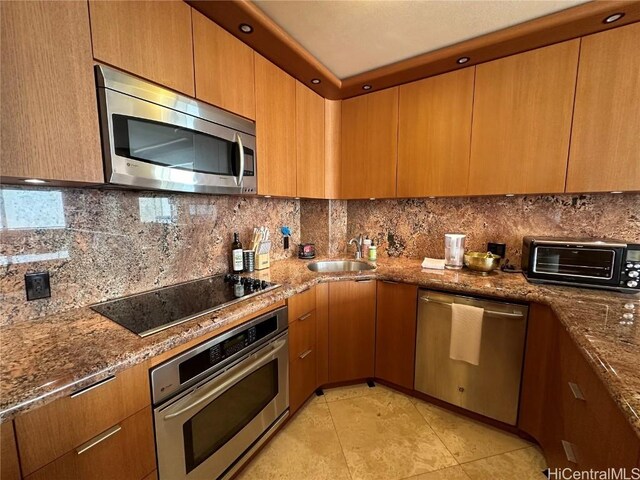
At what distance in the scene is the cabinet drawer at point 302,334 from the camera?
1.62 m

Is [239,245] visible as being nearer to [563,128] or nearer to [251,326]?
[251,326]

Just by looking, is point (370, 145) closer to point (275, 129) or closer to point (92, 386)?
point (275, 129)

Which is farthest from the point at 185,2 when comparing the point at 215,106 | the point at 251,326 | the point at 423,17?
the point at 251,326

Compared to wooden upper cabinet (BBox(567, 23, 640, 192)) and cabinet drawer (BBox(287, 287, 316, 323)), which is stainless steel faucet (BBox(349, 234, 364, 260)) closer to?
cabinet drawer (BBox(287, 287, 316, 323))

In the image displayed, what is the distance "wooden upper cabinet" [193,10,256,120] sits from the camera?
1275 mm

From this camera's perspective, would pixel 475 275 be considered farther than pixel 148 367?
Yes

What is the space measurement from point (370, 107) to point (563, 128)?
4.03 feet

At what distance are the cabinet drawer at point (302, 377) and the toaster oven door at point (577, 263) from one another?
4.85 feet

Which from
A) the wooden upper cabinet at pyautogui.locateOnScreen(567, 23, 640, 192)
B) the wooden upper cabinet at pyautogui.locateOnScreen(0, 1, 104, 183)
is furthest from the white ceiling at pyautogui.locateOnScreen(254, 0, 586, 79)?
the wooden upper cabinet at pyautogui.locateOnScreen(0, 1, 104, 183)

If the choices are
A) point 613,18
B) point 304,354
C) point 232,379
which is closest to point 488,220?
point 613,18

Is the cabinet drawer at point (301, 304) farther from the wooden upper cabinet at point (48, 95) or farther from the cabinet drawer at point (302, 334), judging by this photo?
the wooden upper cabinet at point (48, 95)

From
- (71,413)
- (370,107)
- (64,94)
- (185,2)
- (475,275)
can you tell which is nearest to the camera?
(71,413)

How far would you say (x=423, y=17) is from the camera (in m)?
1.43

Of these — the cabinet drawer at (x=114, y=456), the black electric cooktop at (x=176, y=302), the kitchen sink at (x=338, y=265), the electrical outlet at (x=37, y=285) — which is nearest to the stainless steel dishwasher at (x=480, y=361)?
the kitchen sink at (x=338, y=265)
